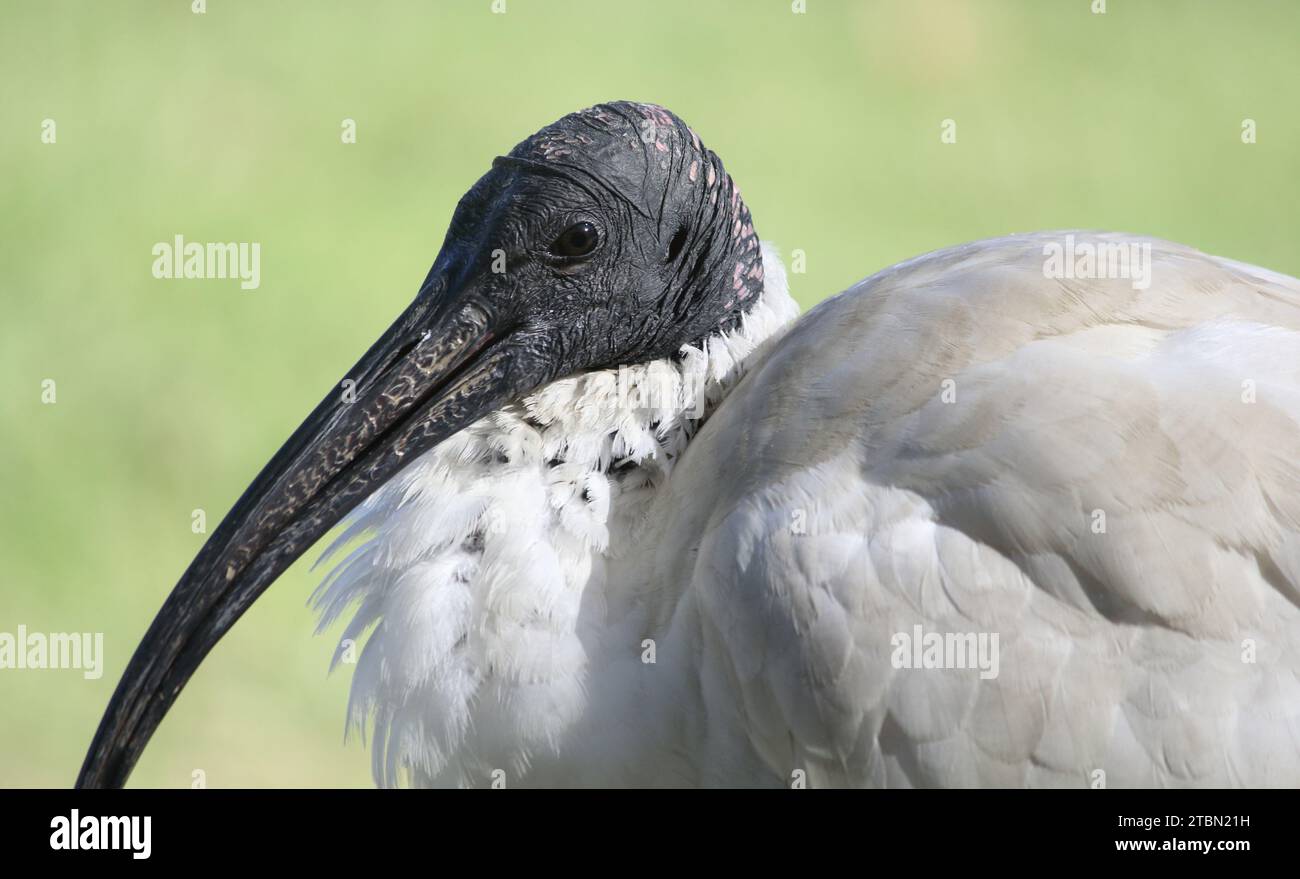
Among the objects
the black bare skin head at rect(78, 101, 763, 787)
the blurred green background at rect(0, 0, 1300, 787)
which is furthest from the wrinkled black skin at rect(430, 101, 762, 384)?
the blurred green background at rect(0, 0, 1300, 787)

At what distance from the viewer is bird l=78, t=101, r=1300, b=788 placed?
6.68 ft

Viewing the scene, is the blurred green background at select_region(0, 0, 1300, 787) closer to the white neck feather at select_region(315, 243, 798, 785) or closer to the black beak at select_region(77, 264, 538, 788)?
the black beak at select_region(77, 264, 538, 788)

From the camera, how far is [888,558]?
2.07 metres

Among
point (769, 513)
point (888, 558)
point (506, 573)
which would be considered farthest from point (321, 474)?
point (888, 558)

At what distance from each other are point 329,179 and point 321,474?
4.45 meters


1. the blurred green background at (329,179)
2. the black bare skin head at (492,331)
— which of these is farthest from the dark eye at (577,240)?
the blurred green background at (329,179)

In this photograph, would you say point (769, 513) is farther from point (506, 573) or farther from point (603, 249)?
point (603, 249)

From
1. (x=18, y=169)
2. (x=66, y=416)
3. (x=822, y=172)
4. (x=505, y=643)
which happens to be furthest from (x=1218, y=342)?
(x=18, y=169)

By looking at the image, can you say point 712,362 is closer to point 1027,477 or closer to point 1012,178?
point 1027,477

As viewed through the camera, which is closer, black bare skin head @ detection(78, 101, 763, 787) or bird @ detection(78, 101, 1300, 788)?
bird @ detection(78, 101, 1300, 788)

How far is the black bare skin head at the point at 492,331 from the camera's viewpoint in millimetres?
2379

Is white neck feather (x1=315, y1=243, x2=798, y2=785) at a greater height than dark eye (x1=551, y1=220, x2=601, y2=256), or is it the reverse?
dark eye (x1=551, y1=220, x2=601, y2=256)

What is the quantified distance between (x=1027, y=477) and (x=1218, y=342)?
1.21 ft

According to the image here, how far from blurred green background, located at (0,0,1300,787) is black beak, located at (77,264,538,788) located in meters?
2.09
